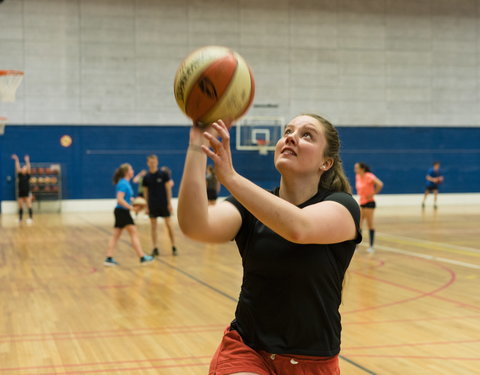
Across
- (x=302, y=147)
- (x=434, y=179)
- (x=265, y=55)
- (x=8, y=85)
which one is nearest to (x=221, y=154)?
(x=302, y=147)

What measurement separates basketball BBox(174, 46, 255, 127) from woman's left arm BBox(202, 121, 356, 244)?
12 centimetres

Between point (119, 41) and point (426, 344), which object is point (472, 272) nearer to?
point (426, 344)

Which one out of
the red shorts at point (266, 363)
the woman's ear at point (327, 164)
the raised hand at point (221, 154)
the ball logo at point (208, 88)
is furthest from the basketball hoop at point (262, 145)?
the raised hand at point (221, 154)

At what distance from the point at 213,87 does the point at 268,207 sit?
1.62 ft

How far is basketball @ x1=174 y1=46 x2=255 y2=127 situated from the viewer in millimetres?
2506

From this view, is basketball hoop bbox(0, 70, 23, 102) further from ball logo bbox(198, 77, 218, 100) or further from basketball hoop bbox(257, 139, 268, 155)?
ball logo bbox(198, 77, 218, 100)

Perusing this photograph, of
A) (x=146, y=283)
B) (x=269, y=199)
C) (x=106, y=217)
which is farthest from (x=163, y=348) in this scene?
(x=106, y=217)

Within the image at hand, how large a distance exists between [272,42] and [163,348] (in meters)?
21.4

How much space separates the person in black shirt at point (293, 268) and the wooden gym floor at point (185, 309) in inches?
117

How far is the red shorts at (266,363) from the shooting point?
2.66 meters

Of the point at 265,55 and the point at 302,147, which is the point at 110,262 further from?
the point at 265,55

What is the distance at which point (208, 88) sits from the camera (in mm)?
2527

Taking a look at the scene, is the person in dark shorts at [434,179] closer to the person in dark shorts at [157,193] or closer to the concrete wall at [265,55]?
the concrete wall at [265,55]

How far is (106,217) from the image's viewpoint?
2239 centimetres
